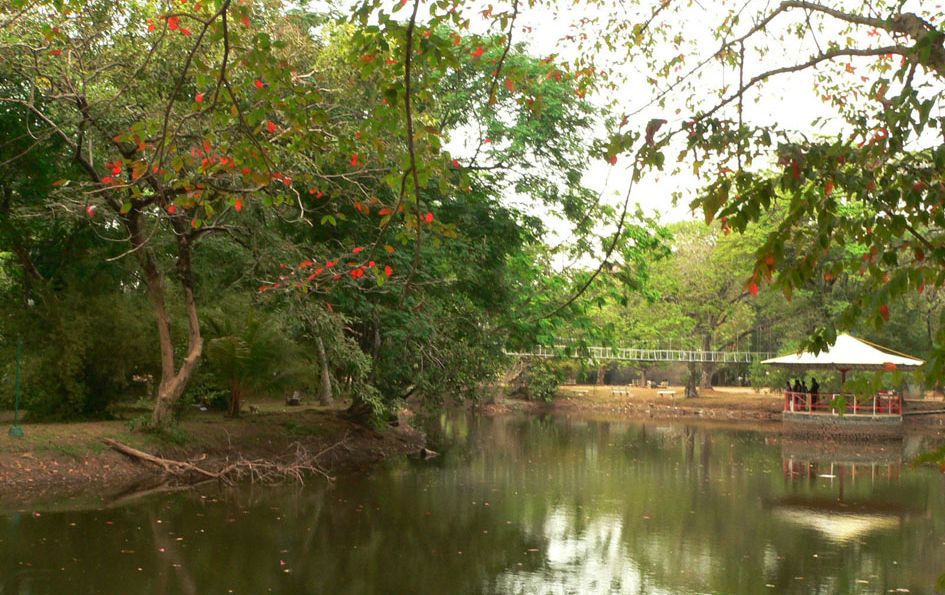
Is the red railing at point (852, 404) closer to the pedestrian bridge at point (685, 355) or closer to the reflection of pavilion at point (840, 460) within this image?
the reflection of pavilion at point (840, 460)

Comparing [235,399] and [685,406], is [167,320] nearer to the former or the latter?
[235,399]

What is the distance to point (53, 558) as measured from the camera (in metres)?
8.91

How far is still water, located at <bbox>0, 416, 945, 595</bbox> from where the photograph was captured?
8750 millimetres

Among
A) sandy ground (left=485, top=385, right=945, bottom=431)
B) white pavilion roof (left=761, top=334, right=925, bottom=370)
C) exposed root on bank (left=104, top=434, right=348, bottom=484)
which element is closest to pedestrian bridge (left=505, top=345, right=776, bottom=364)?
sandy ground (left=485, top=385, right=945, bottom=431)

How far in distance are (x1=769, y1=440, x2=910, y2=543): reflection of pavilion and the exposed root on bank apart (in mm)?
6860

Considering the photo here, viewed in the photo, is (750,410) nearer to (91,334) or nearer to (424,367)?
(424,367)

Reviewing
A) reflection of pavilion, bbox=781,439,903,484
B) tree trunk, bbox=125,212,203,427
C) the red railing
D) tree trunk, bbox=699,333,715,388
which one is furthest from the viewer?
tree trunk, bbox=699,333,715,388

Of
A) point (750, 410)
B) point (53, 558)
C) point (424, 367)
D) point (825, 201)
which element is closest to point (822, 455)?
point (424, 367)

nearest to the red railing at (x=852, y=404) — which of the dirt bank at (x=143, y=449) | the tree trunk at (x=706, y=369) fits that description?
the tree trunk at (x=706, y=369)

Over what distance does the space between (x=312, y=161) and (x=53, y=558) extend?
483cm

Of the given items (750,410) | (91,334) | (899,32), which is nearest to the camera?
(899,32)

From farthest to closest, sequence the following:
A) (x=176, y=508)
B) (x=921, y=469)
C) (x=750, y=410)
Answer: (x=750, y=410), (x=921, y=469), (x=176, y=508)

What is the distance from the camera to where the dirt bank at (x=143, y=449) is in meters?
12.4

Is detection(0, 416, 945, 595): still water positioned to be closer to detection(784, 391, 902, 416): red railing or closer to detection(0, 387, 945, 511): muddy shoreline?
detection(0, 387, 945, 511): muddy shoreline
